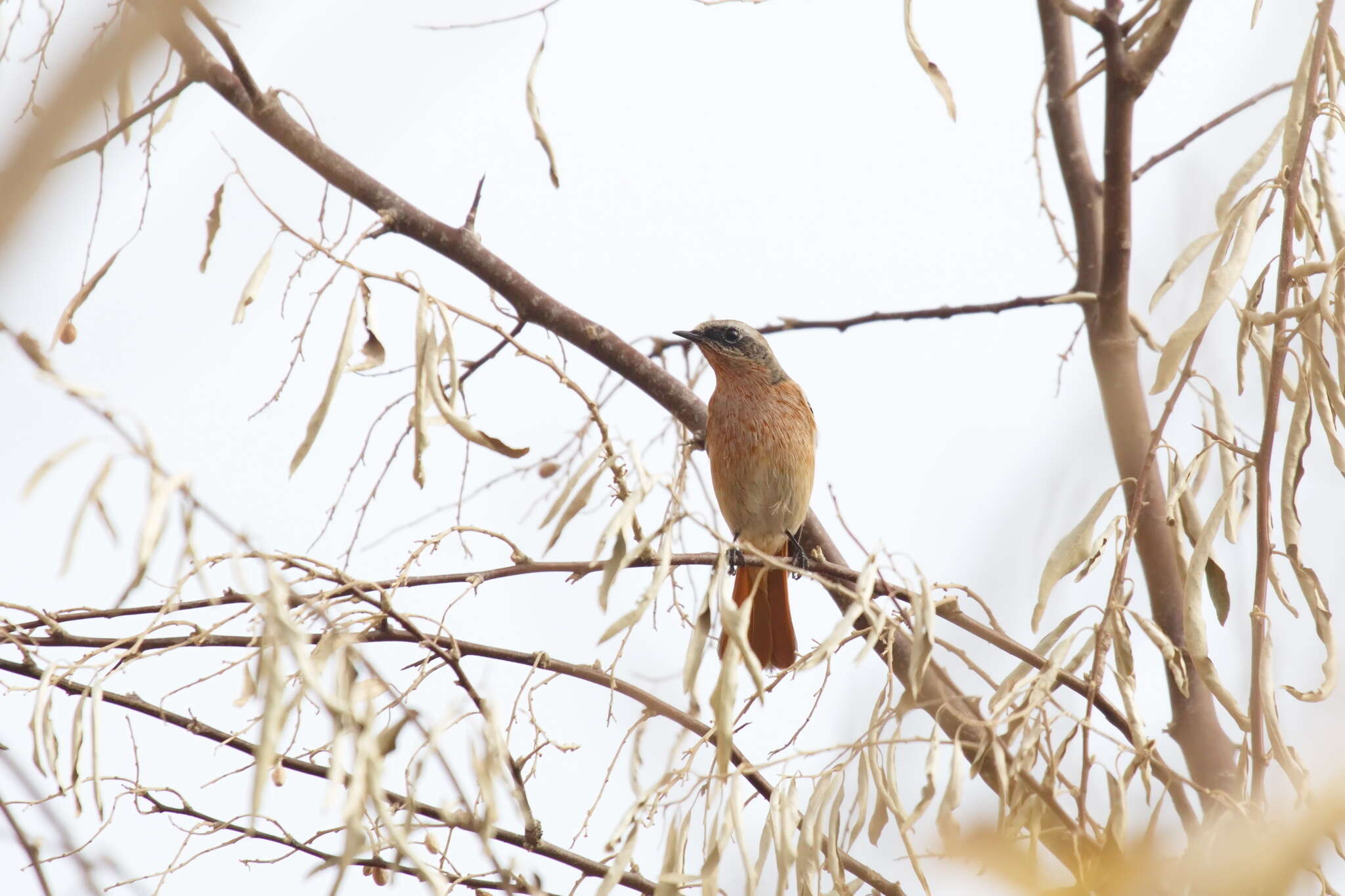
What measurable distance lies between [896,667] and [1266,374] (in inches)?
39.9

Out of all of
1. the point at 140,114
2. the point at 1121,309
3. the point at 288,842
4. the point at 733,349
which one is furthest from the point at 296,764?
the point at 733,349

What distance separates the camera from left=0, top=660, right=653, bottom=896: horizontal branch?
2.14 m

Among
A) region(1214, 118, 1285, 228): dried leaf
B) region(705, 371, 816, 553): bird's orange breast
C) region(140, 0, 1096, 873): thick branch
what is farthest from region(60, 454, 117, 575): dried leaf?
region(705, 371, 816, 553): bird's orange breast

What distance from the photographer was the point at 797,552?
4.84 m

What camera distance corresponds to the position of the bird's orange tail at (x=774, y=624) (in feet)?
13.6

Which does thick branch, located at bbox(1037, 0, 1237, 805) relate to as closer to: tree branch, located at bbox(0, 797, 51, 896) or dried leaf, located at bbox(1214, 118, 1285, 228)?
dried leaf, located at bbox(1214, 118, 1285, 228)

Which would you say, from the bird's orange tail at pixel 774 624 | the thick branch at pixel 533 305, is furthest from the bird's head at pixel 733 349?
the thick branch at pixel 533 305

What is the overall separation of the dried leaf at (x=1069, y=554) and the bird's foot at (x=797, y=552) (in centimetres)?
177

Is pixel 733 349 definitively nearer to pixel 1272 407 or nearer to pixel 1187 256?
pixel 1187 256

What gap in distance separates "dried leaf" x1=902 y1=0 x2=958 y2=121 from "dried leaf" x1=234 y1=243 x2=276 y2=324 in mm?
1300

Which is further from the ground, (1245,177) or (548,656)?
(1245,177)

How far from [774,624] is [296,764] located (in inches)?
88.7

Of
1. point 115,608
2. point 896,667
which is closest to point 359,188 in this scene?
point 115,608

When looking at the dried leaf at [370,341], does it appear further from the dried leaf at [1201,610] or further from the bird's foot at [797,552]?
the bird's foot at [797,552]
